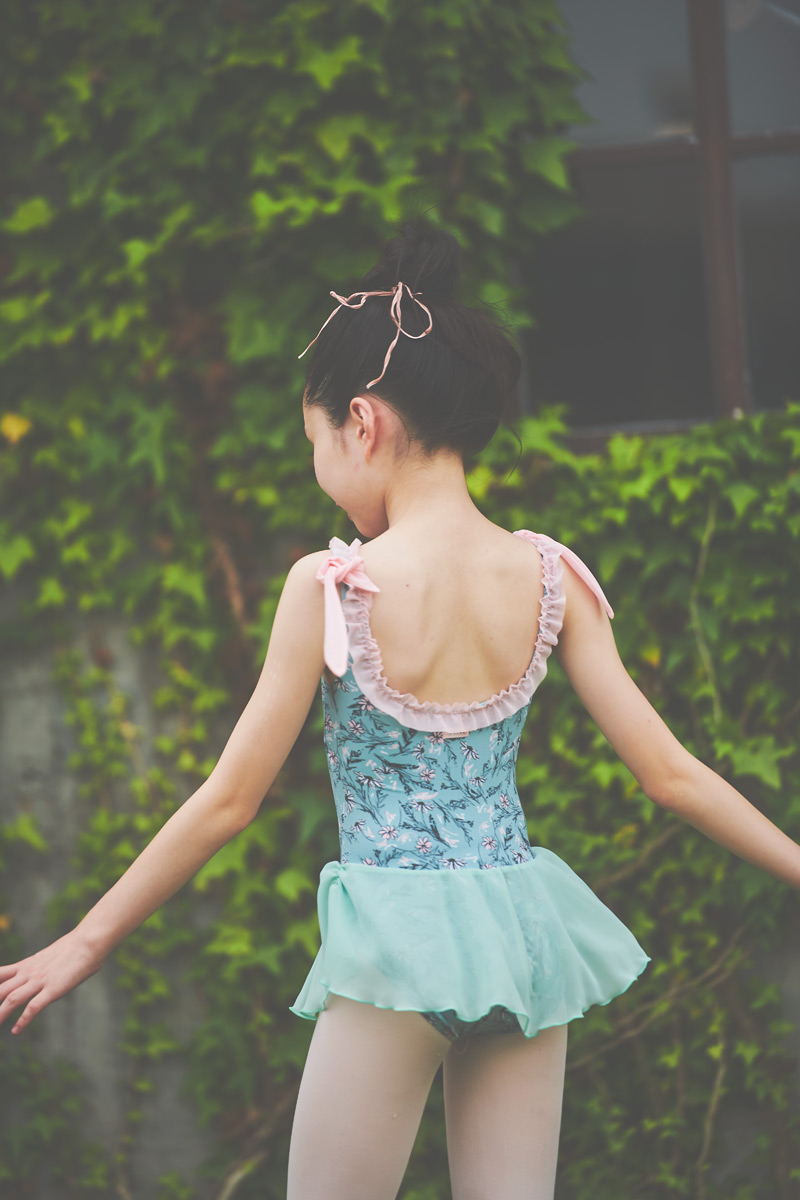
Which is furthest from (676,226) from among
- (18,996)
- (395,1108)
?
(18,996)

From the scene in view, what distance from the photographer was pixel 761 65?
10.1 ft

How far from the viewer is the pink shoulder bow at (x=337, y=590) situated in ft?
4.29

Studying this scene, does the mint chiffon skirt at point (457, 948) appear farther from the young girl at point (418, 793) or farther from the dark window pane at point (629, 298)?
the dark window pane at point (629, 298)

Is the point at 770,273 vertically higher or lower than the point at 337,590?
higher

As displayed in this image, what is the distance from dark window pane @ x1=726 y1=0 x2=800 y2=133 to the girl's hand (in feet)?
9.58

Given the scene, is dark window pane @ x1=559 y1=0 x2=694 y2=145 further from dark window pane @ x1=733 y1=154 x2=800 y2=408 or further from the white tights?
the white tights

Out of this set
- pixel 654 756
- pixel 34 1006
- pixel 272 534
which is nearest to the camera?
pixel 34 1006

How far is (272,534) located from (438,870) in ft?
5.91

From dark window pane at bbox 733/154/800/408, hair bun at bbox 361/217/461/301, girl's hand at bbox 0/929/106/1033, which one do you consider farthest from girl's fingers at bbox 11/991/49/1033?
dark window pane at bbox 733/154/800/408

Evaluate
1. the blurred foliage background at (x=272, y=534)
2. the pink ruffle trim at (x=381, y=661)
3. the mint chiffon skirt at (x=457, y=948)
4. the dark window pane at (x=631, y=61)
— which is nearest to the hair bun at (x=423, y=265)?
the pink ruffle trim at (x=381, y=661)

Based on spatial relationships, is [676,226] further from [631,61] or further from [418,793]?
[418,793]

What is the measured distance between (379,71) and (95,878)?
2.43m

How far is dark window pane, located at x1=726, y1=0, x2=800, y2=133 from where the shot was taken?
3.07 meters

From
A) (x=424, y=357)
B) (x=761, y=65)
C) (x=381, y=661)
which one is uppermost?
(x=761, y=65)
